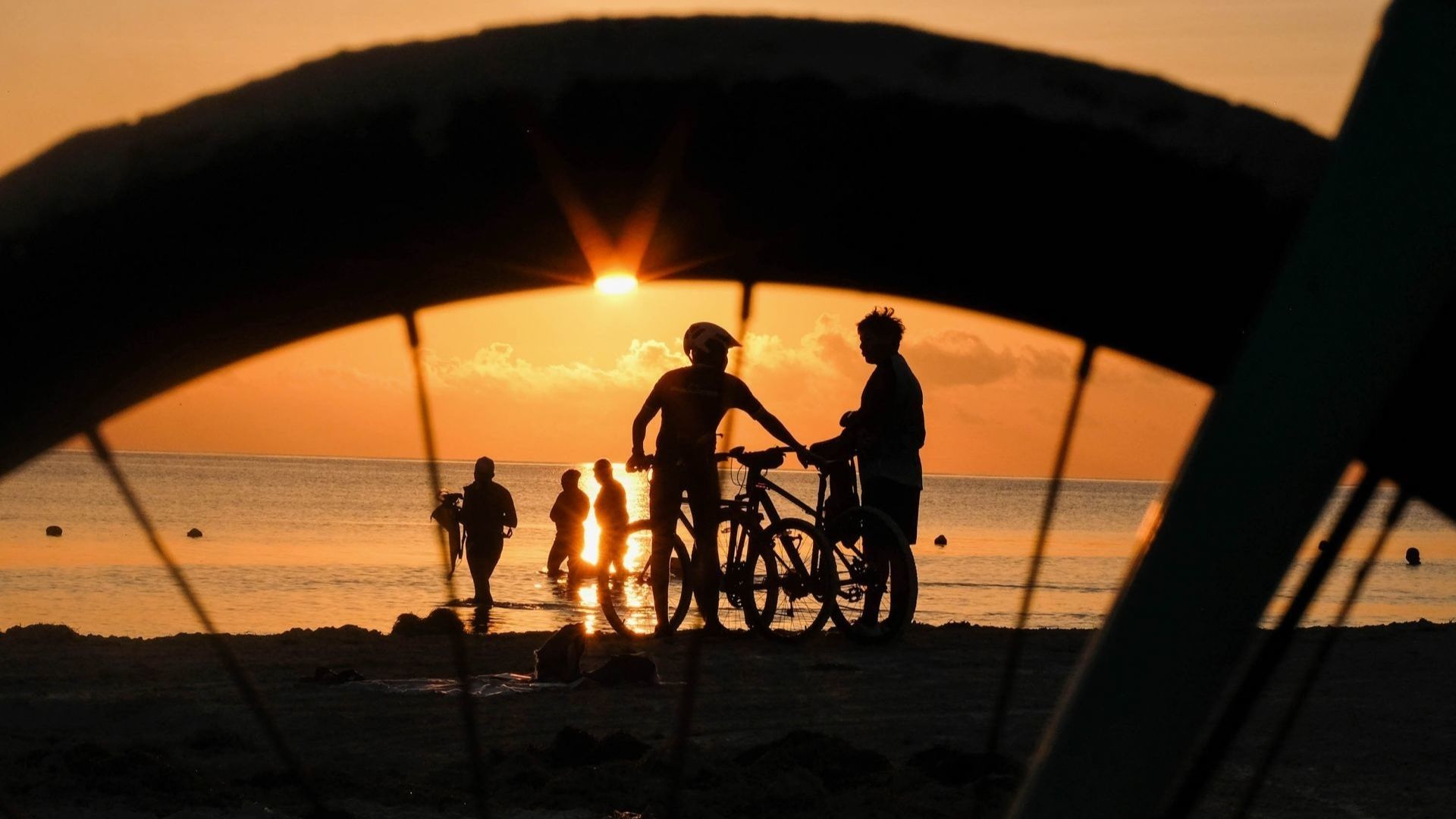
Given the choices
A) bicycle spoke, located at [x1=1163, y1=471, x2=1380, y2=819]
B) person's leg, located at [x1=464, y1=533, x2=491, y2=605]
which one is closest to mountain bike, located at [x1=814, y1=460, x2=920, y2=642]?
person's leg, located at [x1=464, y1=533, x2=491, y2=605]

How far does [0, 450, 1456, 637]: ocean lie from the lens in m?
22.5

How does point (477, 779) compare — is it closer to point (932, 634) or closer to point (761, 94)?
point (761, 94)

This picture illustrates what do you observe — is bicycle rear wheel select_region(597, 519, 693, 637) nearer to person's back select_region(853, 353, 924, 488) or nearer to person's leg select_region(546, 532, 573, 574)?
person's back select_region(853, 353, 924, 488)

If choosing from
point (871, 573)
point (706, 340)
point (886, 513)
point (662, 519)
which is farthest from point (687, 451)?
point (706, 340)

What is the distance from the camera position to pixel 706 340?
7.71m

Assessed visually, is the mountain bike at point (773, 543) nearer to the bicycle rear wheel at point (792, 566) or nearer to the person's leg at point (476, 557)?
the bicycle rear wheel at point (792, 566)

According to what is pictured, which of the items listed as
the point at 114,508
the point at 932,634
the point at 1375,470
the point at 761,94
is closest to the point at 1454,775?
the point at 932,634

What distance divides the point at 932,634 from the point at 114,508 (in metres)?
70.2

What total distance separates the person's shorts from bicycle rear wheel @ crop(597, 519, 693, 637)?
1.37 meters

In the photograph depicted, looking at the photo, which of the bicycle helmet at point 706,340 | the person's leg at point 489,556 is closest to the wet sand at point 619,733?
the bicycle helmet at point 706,340

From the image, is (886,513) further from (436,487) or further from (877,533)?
(436,487)

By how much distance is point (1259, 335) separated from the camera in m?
Result: 1.14

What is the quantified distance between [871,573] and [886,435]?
101cm

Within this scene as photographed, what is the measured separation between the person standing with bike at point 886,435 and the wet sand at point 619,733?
1057mm
